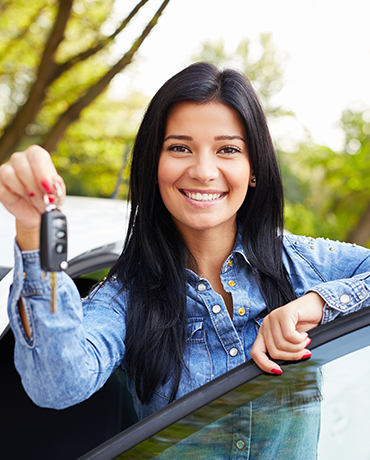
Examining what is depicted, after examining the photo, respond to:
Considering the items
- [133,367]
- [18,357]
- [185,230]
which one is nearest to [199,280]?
[185,230]

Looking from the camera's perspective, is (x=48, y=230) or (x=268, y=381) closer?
(x=48, y=230)

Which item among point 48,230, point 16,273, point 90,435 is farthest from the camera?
point 90,435

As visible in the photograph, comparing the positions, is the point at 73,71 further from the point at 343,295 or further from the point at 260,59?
the point at 260,59

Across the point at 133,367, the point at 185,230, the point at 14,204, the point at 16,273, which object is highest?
the point at 185,230

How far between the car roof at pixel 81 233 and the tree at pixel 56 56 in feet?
10.7

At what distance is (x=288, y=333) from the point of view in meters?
1.06

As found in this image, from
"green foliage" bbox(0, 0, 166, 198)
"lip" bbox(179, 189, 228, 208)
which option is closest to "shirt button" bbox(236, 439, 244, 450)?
"lip" bbox(179, 189, 228, 208)

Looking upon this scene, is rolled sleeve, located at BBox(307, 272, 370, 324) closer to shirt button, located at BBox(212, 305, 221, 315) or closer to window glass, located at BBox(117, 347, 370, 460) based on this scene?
window glass, located at BBox(117, 347, 370, 460)

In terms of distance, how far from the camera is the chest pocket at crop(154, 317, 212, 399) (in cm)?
138

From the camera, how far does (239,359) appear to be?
4.63 feet

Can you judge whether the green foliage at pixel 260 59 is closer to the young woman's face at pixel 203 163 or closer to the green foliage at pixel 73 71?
the green foliage at pixel 73 71

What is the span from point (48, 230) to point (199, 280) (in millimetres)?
754

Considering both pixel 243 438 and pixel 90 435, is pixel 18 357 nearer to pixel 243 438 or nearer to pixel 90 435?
pixel 243 438

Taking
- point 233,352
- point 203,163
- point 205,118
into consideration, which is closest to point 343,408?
point 233,352
